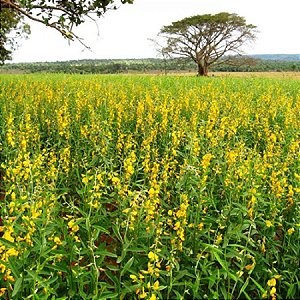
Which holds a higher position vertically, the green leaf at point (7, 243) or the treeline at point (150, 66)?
the green leaf at point (7, 243)

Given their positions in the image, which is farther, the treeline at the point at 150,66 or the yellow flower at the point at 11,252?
the treeline at the point at 150,66

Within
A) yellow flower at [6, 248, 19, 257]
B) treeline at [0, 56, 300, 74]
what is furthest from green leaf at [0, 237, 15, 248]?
treeline at [0, 56, 300, 74]

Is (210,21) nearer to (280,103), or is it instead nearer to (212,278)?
(280,103)

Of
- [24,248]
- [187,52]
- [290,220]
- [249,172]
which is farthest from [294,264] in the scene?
[187,52]

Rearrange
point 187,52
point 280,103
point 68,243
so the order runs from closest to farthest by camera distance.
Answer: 1. point 68,243
2. point 280,103
3. point 187,52

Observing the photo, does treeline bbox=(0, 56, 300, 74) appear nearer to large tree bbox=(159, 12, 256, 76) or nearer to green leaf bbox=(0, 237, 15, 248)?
large tree bbox=(159, 12, 256, 76)

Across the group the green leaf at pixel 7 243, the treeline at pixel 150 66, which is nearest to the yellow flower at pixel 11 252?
the green leaf at pixel 7 243

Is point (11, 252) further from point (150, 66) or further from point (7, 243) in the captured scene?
point (150, 66)

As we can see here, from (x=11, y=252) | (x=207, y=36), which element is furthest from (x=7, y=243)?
(x=207, y=36)

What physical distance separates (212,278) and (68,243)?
86 centimetres

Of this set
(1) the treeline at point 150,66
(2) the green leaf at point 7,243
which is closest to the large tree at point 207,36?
(1) the treeline at point 150,66

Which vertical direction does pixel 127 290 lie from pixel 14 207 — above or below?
below

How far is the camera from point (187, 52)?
45.2 meters

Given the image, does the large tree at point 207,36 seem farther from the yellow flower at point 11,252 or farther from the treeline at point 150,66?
the yellow flower at point 11,252
